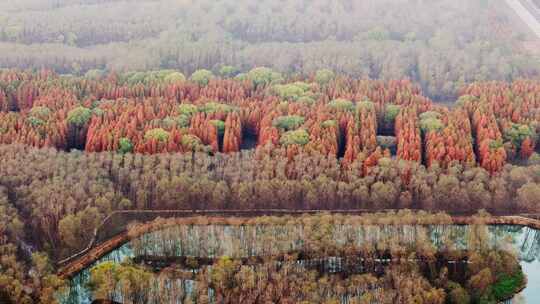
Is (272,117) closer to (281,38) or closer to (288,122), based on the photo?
(288,122)

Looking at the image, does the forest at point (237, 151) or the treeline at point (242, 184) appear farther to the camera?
the treeline at point (242, 184)

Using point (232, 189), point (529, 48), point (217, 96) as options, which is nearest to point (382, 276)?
point (232, 189)

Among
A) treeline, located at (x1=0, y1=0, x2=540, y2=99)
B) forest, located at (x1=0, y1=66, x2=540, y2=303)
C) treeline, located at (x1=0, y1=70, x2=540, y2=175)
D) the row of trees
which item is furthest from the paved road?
the row of trees

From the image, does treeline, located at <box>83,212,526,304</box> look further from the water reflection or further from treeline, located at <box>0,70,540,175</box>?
treeline, located at <box>0,70,540,175</box>

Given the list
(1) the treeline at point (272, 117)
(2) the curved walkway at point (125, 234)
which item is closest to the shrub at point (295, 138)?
(1) the treeline at point (272, 117)

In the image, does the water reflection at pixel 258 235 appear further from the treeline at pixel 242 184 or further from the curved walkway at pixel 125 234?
the treeline at pixel 242 184
